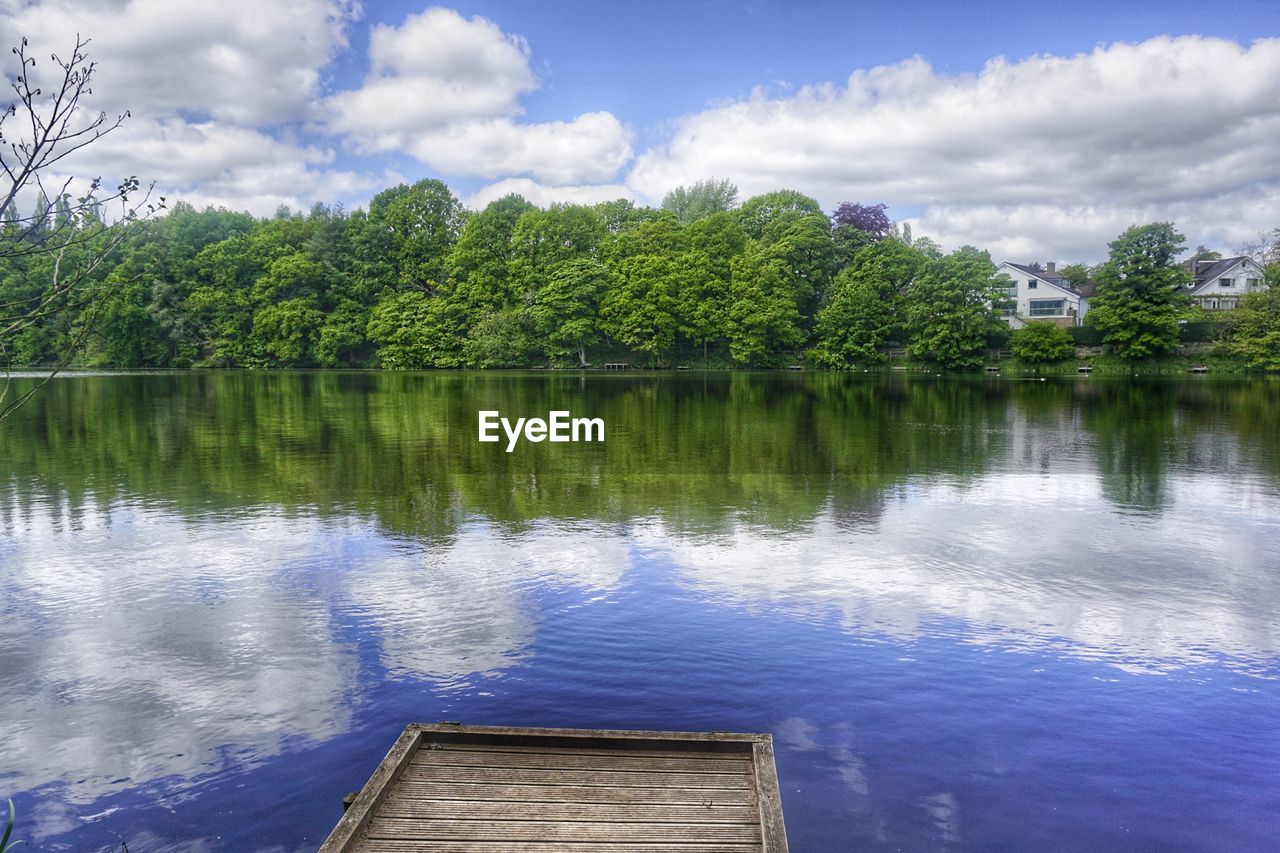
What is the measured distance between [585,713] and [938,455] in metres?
15.7

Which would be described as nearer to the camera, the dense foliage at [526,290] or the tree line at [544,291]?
the tree line at [544,291]

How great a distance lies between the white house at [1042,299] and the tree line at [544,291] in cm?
1329

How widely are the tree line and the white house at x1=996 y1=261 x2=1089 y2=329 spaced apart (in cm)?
1329

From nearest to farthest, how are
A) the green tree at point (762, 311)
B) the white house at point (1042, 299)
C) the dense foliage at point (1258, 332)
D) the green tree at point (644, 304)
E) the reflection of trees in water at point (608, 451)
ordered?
the reflection of trees in water at point (608, 451)
the dense foliage at point (1258, 332)
the green tree at point (762, 311)
the green tree at point (644, 304)
the white house at point (1042, 299)

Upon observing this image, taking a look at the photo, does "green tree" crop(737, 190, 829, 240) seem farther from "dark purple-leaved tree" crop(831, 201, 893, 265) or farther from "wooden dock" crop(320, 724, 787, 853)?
"wooden dock" crop(320, 724, 787, 853)

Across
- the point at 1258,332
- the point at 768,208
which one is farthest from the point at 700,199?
the point at 1258,332

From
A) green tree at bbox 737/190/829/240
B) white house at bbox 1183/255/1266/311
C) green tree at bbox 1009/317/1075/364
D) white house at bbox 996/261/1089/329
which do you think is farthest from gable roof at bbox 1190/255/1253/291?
green tree at bbox 737/190/829/240

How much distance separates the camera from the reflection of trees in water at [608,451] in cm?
1459

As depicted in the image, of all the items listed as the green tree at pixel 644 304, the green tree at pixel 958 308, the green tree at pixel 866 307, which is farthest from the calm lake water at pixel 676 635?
the green tree at pixel 644 304

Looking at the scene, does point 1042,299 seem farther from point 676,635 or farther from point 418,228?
point 676,635

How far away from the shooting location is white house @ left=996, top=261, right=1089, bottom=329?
79.7m

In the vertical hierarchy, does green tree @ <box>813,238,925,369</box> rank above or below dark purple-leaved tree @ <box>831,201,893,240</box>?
below

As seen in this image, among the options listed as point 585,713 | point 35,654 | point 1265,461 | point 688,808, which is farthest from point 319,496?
point 1265,461

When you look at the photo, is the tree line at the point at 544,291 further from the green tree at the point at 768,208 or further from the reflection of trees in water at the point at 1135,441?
the reflection of trees in water at the point at 1135,441
